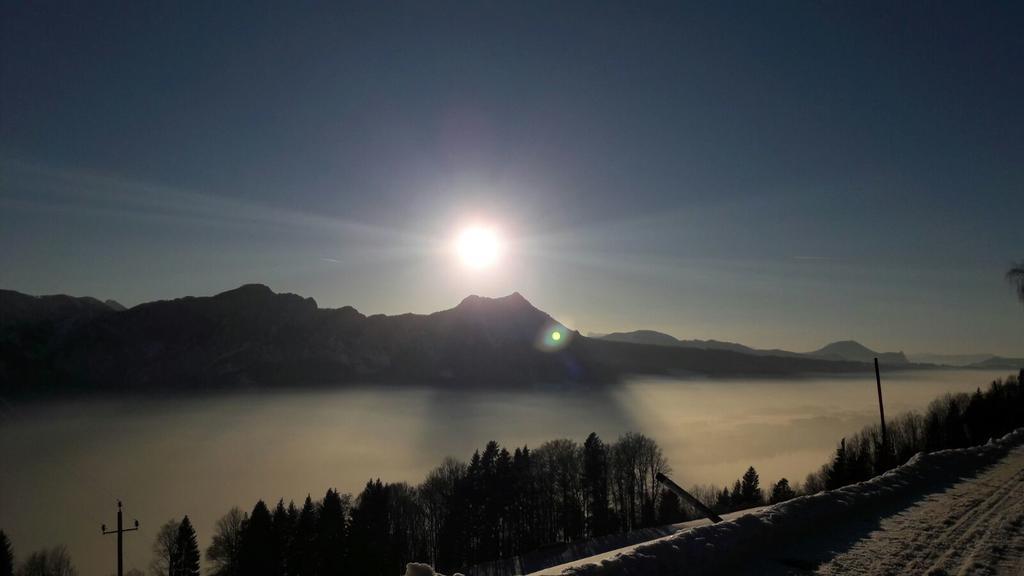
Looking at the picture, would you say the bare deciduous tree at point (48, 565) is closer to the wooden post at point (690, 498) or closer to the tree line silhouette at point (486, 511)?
the tree line silhouette at point (486, 511)

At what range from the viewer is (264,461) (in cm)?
19350

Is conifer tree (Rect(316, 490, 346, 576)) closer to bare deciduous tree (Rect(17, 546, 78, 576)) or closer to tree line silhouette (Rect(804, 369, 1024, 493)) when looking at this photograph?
bare deciduous tree (Rect(17, 546, 78, 576))

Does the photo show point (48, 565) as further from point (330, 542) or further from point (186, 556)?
point (330, 542)

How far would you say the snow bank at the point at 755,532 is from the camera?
A: 7566 mm

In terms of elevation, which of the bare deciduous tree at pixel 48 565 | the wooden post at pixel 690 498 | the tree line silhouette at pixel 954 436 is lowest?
the bare deciduous tree at pixel 48 565

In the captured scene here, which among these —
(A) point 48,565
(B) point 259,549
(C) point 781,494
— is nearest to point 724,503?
(C) point 781,494

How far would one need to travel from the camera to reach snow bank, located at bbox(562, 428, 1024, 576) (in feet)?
24.8

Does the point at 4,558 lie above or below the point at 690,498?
below

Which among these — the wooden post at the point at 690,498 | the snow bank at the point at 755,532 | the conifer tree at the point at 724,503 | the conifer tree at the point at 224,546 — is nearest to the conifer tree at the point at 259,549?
the conifer tree at the point at 224,546

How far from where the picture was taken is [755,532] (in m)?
9.01

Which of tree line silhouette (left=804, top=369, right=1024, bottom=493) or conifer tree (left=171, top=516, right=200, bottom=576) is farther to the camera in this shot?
conifer tree (left=171, top=516, right=200, bottom=576)

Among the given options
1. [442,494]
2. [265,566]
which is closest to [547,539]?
[442,494]

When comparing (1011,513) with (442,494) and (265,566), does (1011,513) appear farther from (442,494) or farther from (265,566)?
(442,494)

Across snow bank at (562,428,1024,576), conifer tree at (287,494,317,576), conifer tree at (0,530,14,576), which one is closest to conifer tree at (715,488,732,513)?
conifer tree at (287,494,317,576)
